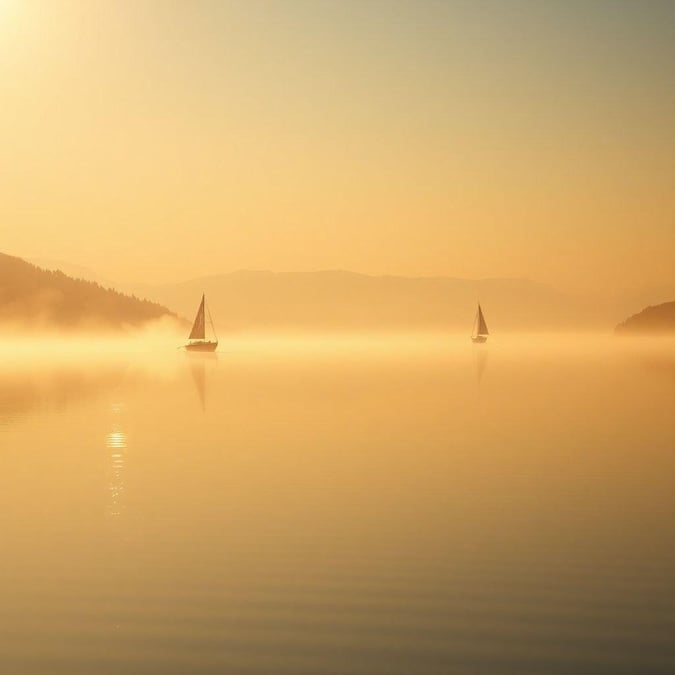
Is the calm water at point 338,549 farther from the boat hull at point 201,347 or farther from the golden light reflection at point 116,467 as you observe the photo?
the boat hull at point 201,347

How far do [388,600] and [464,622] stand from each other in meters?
1.72

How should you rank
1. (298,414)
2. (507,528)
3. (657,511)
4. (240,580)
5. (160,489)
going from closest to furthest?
(240,580) → (507,528) → (657,511) → (160,489) → (298,414)

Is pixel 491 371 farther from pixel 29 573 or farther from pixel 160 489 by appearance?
pixel 29 573

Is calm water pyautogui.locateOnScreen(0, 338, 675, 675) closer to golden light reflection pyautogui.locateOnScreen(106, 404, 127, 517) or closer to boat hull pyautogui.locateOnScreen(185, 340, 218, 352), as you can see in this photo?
golden light reflection pyautogui.locateOnScreen(106, 404, 127, 517)

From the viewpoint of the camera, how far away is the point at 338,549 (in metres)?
20.8

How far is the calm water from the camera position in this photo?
14.6m

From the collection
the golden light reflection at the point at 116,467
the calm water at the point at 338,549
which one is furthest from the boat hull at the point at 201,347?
the calm water at the point at 338,549

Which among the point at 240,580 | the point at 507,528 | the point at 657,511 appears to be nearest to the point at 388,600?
the point at 240,580

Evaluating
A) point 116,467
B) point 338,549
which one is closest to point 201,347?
point 116,467

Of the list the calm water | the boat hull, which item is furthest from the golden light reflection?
the boat hull

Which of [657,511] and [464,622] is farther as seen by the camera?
[657,511]

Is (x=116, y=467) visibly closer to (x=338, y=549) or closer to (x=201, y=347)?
(x=338, y=549)

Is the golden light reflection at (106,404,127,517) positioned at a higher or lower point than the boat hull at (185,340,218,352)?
→ lower

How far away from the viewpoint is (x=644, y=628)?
50.9ft
